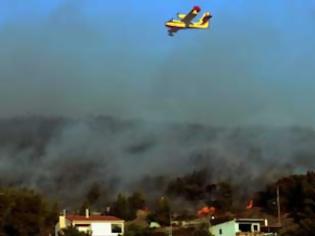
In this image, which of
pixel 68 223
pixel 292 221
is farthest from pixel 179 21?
pixel 292 221

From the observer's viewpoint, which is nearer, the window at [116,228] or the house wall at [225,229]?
the house wall at [225,229]

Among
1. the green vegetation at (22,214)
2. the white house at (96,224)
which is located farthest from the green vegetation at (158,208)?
the white house at (96,224)

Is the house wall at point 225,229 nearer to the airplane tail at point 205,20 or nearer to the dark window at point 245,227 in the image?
the dark window at point 245,227

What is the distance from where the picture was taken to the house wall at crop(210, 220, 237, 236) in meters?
117

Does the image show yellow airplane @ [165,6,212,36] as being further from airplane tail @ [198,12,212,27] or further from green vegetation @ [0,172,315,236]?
green vegetation @ [0,172,315,236]

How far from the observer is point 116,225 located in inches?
5113

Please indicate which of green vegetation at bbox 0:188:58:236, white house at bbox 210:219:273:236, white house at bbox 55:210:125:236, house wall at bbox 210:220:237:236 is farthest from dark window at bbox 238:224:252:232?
green vegetation at bbox 0:188:58:236

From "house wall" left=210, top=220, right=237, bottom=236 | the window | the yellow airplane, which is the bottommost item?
"house wall" left=210, top=220, right=237, bottom=236

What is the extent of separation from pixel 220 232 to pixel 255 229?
7.79m

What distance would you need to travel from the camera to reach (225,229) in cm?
11744

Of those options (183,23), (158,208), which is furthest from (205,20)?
(158,208)

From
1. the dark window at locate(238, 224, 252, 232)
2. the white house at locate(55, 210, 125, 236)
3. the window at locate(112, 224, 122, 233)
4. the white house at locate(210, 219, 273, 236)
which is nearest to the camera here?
the white house at locate(210, 219, 273, 236)

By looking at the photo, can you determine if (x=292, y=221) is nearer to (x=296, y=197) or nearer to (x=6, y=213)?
(x=296, y=197)

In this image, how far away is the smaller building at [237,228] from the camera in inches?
4592
